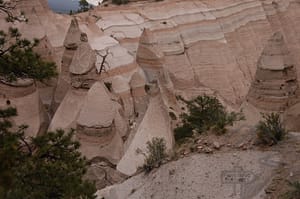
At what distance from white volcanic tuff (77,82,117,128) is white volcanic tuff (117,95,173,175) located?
1.20m

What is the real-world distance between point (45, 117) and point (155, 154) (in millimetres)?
10735

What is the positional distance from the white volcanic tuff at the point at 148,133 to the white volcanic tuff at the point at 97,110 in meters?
1.20

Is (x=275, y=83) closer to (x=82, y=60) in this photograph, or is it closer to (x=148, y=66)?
(x=82, y=60)

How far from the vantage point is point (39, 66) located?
11109 mm

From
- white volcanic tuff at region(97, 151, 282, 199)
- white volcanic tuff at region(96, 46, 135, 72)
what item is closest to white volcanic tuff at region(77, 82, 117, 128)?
white volcanic tuff at region(97, 151, 282, 199)

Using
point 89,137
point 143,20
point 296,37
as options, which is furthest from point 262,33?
point 89,137

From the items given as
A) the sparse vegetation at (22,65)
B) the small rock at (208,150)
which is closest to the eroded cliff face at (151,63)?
the small rock at (208,150)

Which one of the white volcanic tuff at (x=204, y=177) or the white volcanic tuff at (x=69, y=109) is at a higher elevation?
the white volcanic tuff at (x=69, y=109)

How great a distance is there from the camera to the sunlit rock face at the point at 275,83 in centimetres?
1912

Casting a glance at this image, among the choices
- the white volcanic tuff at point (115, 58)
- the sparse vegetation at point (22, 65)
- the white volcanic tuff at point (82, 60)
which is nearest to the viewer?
the sparse vegetation at point (22, 65)

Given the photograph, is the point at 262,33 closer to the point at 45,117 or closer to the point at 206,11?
the point at 206,11

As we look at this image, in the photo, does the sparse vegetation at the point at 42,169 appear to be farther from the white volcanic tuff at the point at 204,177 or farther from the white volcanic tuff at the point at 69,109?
the white volcanic tuff at the point at 69,109

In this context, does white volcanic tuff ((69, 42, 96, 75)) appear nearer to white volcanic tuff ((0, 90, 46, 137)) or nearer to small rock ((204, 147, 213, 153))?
white volcanic tuff ((0, 90, 46, 137))

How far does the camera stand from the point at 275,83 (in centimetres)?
1925
